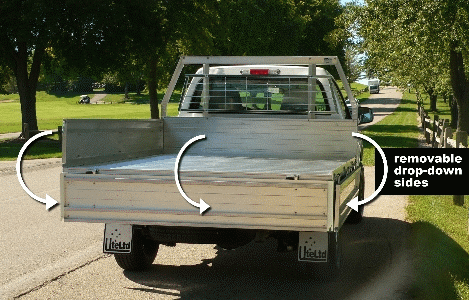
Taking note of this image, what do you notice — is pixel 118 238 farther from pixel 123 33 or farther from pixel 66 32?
pixel 123 33

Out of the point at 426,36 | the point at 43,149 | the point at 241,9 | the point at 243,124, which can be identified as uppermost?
the point at 241,9

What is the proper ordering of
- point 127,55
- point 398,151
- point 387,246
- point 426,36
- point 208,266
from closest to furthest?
1. point 208,266
2. point 387,246
3. point 398,151
4. point 426,36
5. point 127,55

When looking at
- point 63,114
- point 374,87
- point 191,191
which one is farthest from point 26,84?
point 374,87

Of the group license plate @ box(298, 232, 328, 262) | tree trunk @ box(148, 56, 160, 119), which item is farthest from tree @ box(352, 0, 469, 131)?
license plate @ box(298, 232, 328, 262)

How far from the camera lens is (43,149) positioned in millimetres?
28047

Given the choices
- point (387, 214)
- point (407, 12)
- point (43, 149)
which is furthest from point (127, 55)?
point (387, 214)

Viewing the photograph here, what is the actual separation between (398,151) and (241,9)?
34.0 metres

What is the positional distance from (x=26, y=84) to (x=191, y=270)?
93.1ft

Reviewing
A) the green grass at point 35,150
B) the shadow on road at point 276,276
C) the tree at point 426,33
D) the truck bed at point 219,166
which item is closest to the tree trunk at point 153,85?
the green grass at point 35,150

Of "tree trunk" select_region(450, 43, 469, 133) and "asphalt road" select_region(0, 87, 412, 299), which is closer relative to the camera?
"asphalt road" select_region(0, 87, 412, 299)

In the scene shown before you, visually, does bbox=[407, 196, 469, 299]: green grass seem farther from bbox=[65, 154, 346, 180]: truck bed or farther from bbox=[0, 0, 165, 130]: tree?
bbox=[0, 0, 165, 130]: tree

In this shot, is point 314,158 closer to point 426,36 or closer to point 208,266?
point 208,266

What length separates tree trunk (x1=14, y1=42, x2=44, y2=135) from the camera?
33.4 meters

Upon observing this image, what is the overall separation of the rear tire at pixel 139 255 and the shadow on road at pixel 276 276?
89mm
